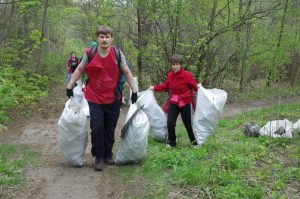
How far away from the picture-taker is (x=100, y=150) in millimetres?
5316

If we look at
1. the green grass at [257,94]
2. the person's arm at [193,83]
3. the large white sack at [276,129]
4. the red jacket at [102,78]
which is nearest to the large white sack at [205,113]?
the person's arm at [193,83]

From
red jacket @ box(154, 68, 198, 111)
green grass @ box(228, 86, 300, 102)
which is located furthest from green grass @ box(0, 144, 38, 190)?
green grass @ box(228, 86, 300, 102)

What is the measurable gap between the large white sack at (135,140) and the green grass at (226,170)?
18cm

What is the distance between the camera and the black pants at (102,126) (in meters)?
5.22

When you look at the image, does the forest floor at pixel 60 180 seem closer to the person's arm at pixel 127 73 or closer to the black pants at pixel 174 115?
the person's arm at pixel 127 73

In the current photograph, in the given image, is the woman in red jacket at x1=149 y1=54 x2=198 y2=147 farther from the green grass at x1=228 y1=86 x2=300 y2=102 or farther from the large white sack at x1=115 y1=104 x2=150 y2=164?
the green grass at x1=228 y1=86 x2=300 y2=102

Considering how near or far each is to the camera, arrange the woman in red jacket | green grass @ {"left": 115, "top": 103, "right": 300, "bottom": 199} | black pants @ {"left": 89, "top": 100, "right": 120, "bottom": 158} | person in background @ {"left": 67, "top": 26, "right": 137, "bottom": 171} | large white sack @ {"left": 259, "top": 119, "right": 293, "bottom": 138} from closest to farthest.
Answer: green grass @ {"left": 115, "top": 103, "right": 300, "bottom": 199} < person in background @ {"left": 67, "top": 26, "right": 137, "bottom": 171} < black pants @ {"left": 89, "top": 100, "right": 120, "bottom": 158} < the woman in red jacket < large white sack @ {"left": 259, "top": 119, "right": 293, "bottom": 138}

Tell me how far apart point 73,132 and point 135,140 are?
0.82 meters

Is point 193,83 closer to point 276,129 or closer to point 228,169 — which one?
point 276,129

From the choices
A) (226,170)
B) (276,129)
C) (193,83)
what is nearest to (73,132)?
(226,170)

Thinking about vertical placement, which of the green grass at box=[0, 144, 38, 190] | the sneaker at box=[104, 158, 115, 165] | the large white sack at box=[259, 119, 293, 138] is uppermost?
the large white sack at box=[259, 119, 293, 138]

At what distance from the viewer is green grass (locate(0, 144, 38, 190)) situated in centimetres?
466

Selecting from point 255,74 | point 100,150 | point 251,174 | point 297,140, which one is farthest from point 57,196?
point 255,74

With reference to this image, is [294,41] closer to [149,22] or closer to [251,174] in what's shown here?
[149,22]
